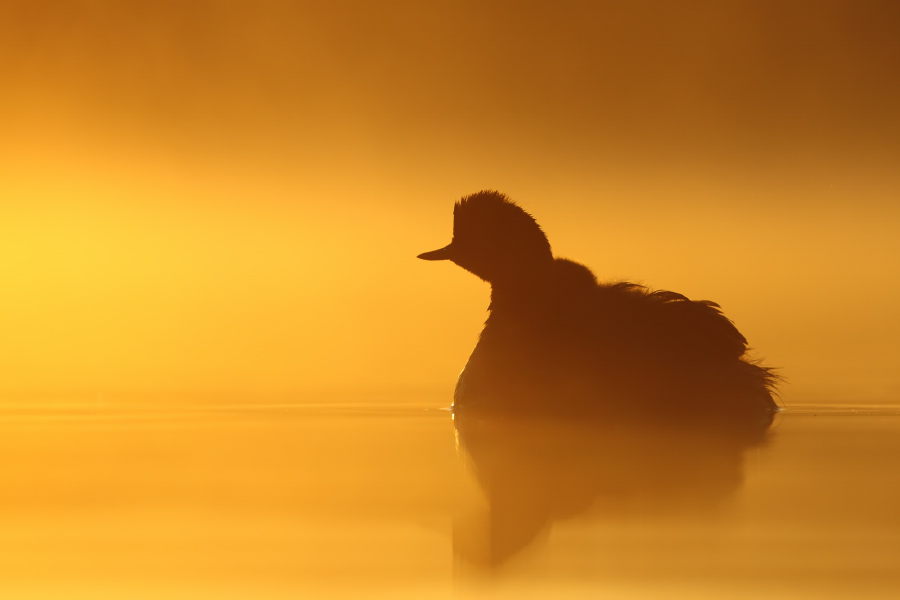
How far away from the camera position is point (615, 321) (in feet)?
13.3

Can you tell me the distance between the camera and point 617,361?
13.0ft

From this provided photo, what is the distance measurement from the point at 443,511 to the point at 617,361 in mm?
1542

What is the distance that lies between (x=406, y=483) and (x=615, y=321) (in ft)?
4.57

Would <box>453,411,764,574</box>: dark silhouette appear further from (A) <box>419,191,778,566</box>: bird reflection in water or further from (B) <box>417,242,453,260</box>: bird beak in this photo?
(B) <box>417,242,453,260</box>: bird beak

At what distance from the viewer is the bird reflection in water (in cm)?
343

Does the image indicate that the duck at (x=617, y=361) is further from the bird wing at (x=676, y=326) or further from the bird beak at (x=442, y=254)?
the bird beak at (x=442, y=254)

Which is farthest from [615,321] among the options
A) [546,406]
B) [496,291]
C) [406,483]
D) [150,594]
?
[150,594]

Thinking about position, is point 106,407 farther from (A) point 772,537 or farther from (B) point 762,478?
(A) point 772,537

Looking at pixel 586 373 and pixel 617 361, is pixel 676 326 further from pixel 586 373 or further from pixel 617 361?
pixel 586 373

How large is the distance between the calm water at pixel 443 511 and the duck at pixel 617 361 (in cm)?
14

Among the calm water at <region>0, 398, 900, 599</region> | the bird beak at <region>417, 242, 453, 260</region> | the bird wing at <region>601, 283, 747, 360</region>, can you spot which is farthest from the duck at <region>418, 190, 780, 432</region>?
the bird beak at <region>417, 242, 453, 260</region>

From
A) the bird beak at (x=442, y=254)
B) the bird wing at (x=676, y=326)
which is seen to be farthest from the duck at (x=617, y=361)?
the bird beak at (x=442, y=254)

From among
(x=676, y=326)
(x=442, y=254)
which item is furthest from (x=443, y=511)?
(x=442, y=254)

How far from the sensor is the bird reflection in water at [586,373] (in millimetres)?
3428
